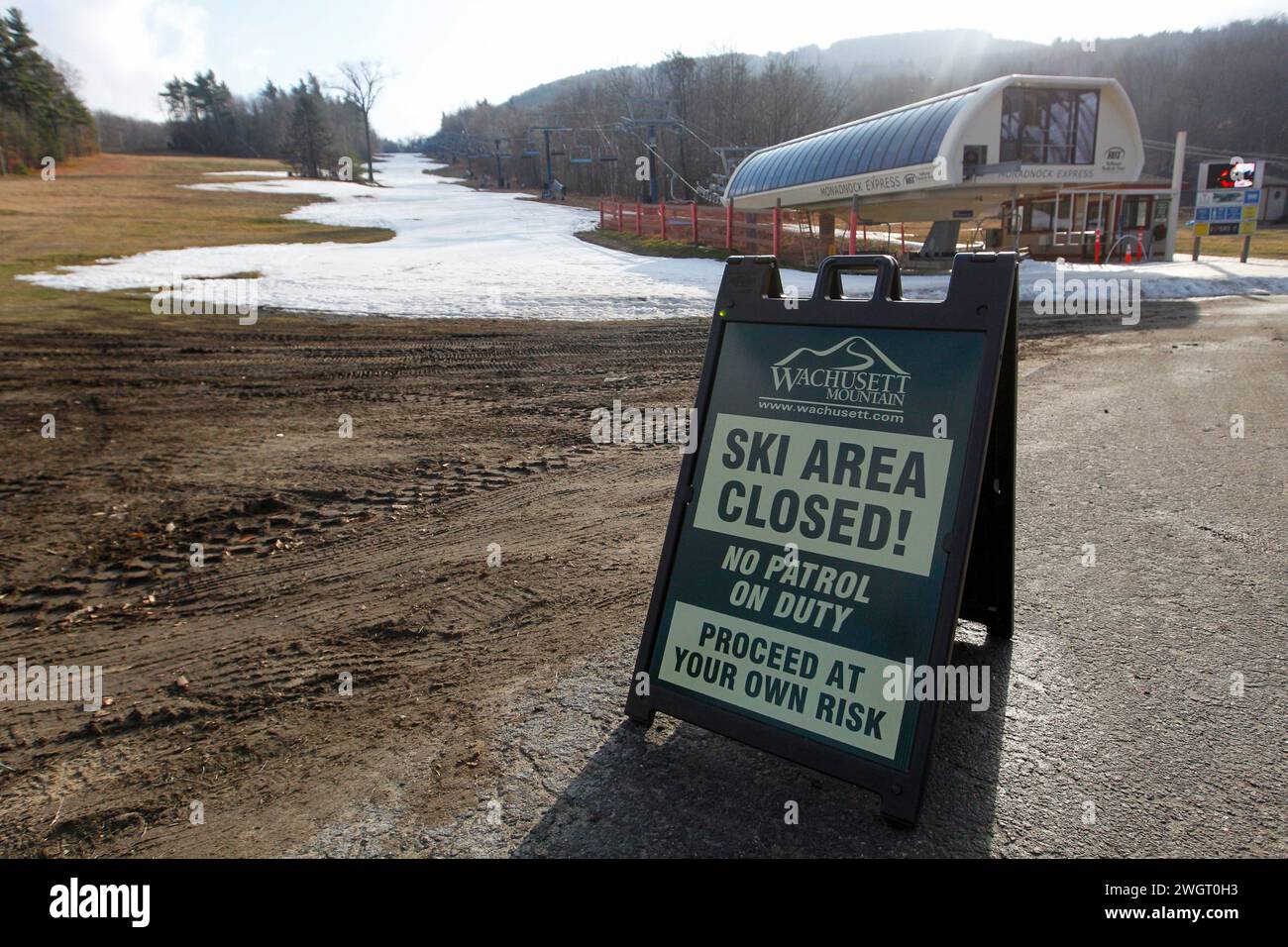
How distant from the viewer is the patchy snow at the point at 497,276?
50.5ft

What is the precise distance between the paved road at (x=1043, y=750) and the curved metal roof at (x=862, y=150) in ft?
64.2

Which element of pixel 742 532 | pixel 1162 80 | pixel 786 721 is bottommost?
pixel 786 721

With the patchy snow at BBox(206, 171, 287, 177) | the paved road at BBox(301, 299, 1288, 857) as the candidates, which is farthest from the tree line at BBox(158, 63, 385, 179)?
the paved road at BBox(301, 299, 1288, 857)

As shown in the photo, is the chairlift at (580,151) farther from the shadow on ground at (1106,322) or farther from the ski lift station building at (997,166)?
the shadow on ground at (1106,322)

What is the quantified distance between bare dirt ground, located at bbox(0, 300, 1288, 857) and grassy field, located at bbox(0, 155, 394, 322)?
708 centimetres

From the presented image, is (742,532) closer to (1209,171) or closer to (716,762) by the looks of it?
(716,762)

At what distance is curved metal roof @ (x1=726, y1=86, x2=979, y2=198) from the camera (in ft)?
72.1

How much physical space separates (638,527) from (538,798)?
8.42 ft

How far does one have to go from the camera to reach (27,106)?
52062 millimetres

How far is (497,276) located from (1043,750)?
18.8m

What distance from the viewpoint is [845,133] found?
2542 centimetres

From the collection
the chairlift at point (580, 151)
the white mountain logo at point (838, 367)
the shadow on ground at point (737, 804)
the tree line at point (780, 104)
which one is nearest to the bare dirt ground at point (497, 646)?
the shadow on ground at point (737, 804)

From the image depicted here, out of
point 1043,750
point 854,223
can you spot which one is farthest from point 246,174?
point 1043,750
